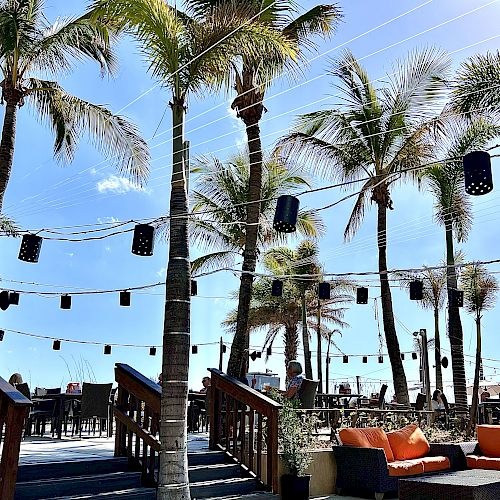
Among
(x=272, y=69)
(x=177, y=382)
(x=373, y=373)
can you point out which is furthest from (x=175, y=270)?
(x=373, y=373)

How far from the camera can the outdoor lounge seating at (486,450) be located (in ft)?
25.9

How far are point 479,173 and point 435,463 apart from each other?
3759 millimetres

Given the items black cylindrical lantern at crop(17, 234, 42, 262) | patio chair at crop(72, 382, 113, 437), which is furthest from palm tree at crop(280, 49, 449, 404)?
patio chair at crop(72, 382, 113, 437)

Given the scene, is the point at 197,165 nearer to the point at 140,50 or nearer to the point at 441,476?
the point at 140,50

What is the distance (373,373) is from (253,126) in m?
19.1

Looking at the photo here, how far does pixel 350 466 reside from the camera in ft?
24.6

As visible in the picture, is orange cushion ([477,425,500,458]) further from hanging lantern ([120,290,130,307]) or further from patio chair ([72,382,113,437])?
hanging lantern ([120,290,130,307])

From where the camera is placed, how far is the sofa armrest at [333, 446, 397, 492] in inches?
284

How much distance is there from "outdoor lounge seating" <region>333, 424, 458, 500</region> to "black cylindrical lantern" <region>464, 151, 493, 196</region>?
3196 millimetres

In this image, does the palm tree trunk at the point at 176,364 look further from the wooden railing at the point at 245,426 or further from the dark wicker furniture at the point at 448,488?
the dark wicker furniture at the point at 448,488

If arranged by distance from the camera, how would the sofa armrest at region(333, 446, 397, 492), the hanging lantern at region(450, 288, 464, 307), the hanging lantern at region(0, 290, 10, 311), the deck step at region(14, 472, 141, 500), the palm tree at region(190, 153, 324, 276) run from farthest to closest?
the palm tree at region(190, 153, 324, 276)
the hanging lantern at region(0, 290, 10, 311)
the hanging lantern at region(450, 288, 464, 307)
the sofa armrest at region(333, 446, 397, 492)
the deck step at region(14, 472, 141, 500)

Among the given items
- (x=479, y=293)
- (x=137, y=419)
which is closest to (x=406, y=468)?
(x=137, y=419)

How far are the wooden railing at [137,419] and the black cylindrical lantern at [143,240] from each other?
1685mm

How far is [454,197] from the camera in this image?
1390 cm
